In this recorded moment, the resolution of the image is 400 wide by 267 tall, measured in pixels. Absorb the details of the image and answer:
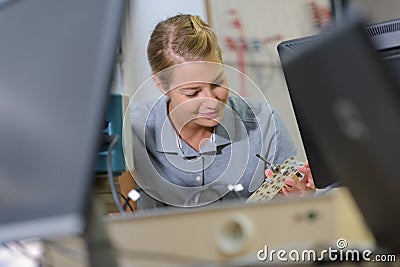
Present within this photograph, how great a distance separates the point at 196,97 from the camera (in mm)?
1960

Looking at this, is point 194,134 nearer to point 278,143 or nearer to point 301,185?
point 278,143

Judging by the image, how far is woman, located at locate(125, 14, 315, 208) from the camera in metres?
1.89

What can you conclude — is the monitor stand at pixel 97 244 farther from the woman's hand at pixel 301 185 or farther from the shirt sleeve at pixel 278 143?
the shirt sleeve at pixel 278 143

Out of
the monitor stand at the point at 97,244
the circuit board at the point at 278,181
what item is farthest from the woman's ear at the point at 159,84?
the monitor stand at the point at 97,244

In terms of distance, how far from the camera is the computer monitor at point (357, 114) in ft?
1.74

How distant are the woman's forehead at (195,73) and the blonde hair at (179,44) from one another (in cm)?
2

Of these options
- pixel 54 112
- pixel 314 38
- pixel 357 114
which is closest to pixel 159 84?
pixel 314 38

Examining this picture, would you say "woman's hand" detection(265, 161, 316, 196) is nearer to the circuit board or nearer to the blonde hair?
the circuit board

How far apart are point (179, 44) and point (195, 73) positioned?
144 mm

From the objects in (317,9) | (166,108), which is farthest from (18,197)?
(317,9)

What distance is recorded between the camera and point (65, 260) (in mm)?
974

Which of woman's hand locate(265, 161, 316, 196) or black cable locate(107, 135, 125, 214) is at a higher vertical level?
black cable locate(107, 135, 125, 214)

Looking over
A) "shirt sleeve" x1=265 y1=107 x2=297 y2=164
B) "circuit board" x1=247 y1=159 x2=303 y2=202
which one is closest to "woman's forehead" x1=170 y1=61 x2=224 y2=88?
"shirt sleeve" x1=265 y1=107 x2=297 y2=164

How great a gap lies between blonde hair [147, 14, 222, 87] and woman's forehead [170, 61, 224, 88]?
2cm
